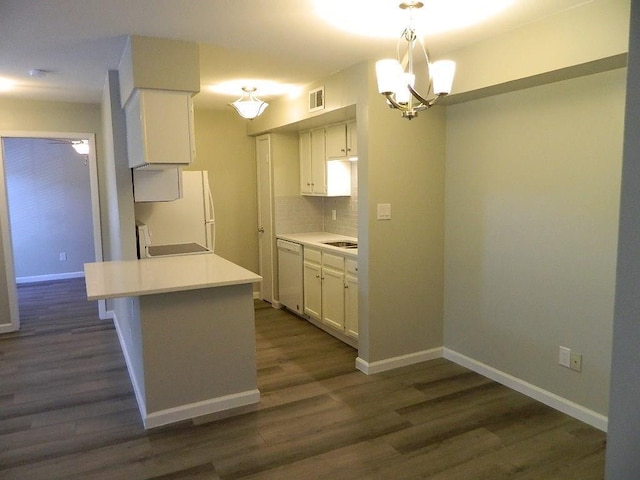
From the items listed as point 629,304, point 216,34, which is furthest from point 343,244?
point 629,304

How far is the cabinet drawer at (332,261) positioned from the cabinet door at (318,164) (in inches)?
32.1

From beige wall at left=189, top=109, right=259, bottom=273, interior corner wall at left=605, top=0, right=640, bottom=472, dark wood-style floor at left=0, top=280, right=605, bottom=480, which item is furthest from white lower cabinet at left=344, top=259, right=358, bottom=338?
interior corner wall at left=605, top=0, right=640, bottom=472

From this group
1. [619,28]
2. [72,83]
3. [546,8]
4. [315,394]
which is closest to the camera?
[619,28]

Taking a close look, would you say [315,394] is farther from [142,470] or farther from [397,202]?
[397,202]

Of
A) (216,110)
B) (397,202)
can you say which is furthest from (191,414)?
(216,110)

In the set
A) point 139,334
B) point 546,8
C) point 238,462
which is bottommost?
point 238,462

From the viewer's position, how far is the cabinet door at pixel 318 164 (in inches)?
192

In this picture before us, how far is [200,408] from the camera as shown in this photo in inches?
117

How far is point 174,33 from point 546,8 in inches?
81.6

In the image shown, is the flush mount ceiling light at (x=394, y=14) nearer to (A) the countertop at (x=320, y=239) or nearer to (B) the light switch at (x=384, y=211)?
(B) the light switch at (x=384, y=211)

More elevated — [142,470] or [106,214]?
[106,214]

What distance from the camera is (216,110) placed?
5.52 m

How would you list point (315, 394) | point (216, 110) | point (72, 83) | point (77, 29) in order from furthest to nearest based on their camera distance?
1. point (216, 110)
2. point (72, 83)
3. point (315, 394)
4. point (77, 29)

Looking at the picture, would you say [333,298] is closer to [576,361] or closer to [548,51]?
[576,361]
